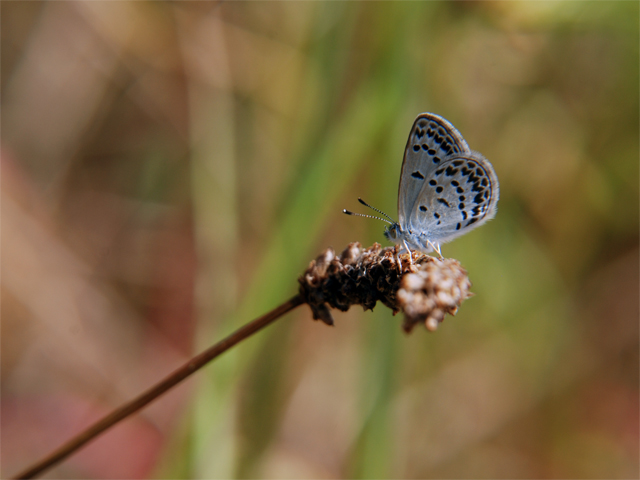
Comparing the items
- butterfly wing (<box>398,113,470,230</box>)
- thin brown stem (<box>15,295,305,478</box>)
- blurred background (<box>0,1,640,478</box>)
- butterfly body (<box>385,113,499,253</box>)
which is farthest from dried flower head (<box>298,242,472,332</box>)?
blurred background (<box>0,1,640,478</box>)

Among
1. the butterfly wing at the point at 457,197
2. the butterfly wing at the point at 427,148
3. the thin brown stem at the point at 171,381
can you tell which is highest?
the butterfly wing at the point at 427,148

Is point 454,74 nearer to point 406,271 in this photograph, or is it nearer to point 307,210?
point 307,210

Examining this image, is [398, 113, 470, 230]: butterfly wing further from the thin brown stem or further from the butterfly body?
the thin brown stem

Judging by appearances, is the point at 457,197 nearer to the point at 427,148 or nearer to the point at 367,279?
the point at 427,148

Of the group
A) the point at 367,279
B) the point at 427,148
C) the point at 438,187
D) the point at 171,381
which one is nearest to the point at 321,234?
the point at 438,187

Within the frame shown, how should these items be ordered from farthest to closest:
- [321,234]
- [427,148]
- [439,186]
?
[321,234] → [439,186] → [427,148]

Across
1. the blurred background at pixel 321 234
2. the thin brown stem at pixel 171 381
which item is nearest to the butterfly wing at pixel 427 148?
the thin brown stem at pixel 171 381

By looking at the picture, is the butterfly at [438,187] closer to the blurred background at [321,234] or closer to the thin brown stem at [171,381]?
the thin brown stem at [171,381]
